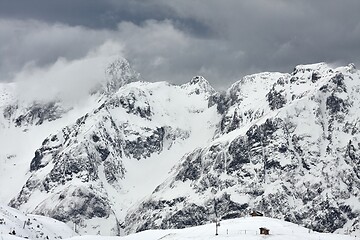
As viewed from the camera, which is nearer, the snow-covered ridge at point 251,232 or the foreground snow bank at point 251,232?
the foreground snow bank at point 251,232

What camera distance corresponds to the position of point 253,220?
197 meters

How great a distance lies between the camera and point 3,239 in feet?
591

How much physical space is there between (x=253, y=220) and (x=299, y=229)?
1999 cm

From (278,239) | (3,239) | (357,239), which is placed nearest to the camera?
(278,239)

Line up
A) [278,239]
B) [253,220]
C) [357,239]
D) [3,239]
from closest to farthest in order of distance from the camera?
[278,239]
[357,239]
[3,239]
[253,220]

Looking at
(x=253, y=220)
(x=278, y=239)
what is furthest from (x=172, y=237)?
(x=278, y=239)

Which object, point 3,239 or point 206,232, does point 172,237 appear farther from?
point 3,239

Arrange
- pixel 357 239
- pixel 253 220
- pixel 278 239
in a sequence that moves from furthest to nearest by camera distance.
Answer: pixel 253 220 → pixel 357 239 → pixel 278 239

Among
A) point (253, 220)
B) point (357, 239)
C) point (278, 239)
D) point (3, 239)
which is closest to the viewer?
point (278, 239)

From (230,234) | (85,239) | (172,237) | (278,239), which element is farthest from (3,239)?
(278,239)

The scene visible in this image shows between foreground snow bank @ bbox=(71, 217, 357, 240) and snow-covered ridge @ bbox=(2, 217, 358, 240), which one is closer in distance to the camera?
foreground snow bank @ bbox=(71, 217, 357, 240)

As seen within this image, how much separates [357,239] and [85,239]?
235ft

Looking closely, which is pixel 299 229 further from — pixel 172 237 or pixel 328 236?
pixel 172 237

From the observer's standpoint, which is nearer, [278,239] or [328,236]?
[278,239]
